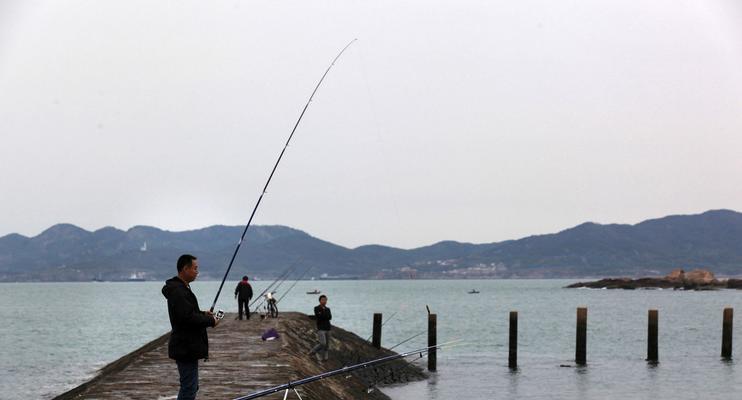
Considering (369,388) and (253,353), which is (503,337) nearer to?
(369,388)

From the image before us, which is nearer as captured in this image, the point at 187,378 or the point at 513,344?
the point at 187,378

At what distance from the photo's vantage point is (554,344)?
51.3 m

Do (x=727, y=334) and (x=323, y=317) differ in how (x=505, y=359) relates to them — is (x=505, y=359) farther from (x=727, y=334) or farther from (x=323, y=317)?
(x=323, y=317)

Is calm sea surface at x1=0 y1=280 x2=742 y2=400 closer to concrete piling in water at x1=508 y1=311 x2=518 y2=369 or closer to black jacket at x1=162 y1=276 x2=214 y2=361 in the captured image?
concrete piling in water at x1=508 y1=311 x2=518 y2=369

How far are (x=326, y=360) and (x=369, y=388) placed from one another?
151 centimetres

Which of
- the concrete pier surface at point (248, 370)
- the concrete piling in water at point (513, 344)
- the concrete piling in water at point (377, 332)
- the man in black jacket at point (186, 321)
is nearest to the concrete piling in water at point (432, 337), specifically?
the concrete piling in water at point (377, 332)

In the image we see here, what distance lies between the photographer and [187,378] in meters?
9.48

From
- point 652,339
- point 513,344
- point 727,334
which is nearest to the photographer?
point 513,344

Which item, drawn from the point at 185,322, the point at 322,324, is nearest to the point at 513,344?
the point at 322,324

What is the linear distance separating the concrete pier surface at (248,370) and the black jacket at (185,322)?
4245mm

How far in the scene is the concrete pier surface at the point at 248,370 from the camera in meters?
14.1

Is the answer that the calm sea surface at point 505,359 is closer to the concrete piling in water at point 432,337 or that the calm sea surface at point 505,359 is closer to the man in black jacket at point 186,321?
the concrete piling in water at point 432,337

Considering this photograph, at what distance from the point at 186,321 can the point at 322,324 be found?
12.2 m

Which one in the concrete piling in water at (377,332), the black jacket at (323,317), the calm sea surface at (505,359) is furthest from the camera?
the concrete piling in water at (377,332)
